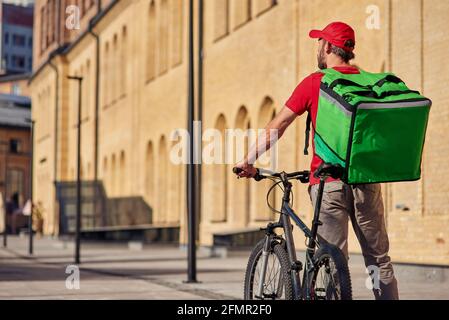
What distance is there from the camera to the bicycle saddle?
17.8ft

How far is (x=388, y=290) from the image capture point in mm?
5750

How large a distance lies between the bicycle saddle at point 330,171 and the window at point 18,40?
11757cm

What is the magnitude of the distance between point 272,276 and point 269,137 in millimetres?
874

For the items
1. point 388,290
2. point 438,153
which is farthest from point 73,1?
point 388,290

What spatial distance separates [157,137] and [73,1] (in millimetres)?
25365

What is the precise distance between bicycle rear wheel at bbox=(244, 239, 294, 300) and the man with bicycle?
12.7 inches

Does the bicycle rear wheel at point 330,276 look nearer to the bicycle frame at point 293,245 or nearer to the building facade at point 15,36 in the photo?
the bicycle frame at point 293,245

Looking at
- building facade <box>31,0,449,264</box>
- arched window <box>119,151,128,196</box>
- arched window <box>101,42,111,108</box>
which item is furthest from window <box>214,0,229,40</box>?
arched window <box>101,42,111,108</box>

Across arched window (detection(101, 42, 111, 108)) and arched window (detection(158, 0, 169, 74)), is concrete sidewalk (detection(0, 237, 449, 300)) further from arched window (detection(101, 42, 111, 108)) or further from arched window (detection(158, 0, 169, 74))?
arched window (detection(101, 42, 111, 108))

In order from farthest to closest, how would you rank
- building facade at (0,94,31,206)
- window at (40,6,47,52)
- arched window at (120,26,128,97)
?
building facade at (0,94,31,206), window at (40,6,47,52), arched window at (120,26,128,97)

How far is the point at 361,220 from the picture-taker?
5.73 m

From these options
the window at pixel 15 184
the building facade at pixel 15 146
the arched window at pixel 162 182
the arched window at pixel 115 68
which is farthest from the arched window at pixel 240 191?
the building facade at pixel 15 146

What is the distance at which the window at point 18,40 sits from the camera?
119 m

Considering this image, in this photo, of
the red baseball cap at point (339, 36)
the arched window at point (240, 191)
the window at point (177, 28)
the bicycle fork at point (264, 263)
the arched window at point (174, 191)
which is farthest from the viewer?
the window at point (177, 28)
